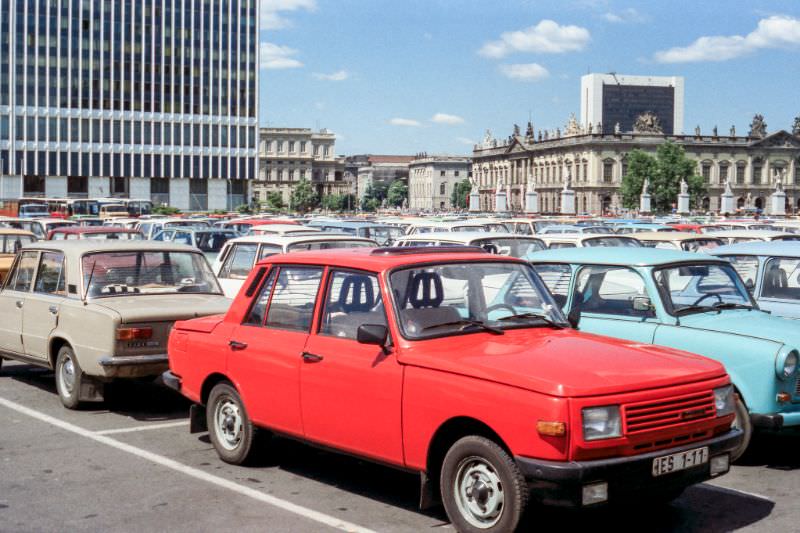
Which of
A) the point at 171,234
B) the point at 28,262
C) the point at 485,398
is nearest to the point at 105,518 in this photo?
the point at 485,398

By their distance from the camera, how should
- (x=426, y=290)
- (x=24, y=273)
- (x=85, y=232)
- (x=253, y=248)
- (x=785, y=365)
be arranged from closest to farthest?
(x=426, y=290) → (x=785, y=365) → (x=24, y=273) → (x=253, y=248) → (x=85, y=232)

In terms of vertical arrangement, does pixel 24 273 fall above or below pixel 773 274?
below

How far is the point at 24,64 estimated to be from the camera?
102m

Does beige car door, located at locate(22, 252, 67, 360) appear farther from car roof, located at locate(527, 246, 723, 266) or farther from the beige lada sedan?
car roof, located at locate(527, 246, 723, 266)

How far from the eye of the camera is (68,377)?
33.0ft


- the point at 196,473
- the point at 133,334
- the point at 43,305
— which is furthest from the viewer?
the point at 43,305

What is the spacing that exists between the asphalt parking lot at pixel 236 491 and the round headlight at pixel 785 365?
2.67 ft

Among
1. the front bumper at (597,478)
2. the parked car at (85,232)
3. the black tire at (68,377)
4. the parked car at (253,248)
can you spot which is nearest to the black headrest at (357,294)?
the front bumper at (597,478)

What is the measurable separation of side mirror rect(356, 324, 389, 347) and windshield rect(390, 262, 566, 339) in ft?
0.48

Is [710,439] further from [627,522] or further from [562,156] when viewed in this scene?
[562,156]

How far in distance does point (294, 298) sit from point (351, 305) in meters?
0.66

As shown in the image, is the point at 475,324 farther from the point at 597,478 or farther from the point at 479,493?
the point at 597,478

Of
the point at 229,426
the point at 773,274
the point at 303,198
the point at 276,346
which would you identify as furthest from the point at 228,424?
the point at 303,198

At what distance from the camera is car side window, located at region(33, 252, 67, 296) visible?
34.3 ft
